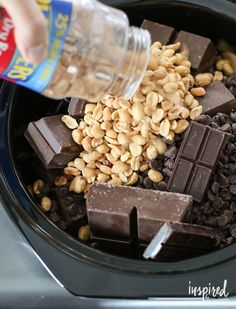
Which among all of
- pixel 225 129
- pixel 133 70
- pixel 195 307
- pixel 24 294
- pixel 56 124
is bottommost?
pixel 24 294

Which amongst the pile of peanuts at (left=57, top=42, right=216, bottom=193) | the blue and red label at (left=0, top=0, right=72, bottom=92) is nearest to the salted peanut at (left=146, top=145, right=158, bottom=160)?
the pile of peanuts at (left=57, top=42, right=216, bottom=193)

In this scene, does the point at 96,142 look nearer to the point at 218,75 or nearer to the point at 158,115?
the point at 158,115

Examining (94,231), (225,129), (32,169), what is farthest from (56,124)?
(225,129)

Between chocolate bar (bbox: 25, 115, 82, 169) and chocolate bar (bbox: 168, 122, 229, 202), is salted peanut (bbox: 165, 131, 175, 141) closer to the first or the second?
chocolate bar (bbox: 168, 122, 229, 202)

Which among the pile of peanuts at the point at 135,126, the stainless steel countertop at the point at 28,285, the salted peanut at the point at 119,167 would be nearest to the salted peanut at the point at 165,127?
the pile of peanuts at the point at 135,126

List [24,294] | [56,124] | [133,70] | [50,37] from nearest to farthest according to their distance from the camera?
[50,37], [133,70], [24,294], [56,124]

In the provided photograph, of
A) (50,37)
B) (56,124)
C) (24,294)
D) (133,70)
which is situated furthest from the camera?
(56,124)

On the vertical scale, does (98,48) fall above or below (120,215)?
above

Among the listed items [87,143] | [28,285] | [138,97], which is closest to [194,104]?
[138,97]

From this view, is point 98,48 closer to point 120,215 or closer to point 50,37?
point 50,37
